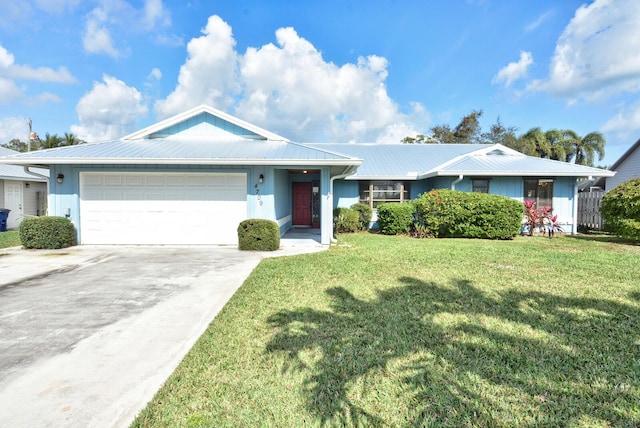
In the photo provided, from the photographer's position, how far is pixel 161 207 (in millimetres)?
A: 10117

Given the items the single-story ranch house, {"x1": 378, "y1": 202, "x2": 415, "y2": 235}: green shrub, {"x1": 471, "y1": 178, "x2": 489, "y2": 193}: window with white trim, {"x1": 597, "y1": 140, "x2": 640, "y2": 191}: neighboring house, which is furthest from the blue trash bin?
{"x1": 597, "y1": 140, "x2": 640, "y2": 191}: neighboring house

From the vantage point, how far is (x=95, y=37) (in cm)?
1346

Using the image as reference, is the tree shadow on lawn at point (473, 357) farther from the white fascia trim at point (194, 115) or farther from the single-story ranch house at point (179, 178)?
the white fascia trim at point (194, 115)

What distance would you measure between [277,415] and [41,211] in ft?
71.1

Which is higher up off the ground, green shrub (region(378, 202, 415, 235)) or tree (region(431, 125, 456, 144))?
tree (region(431, 125, 456, 144))

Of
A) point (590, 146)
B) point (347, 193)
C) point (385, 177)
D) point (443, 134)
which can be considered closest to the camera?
point (385, 177)

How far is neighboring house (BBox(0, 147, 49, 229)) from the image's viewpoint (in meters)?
15.1

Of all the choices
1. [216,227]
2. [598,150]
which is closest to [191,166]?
[216,227]

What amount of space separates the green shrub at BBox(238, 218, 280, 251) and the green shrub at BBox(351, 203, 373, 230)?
5975 mm

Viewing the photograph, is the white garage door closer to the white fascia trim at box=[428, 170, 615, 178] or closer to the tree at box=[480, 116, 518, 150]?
the white fascia trim at box=[428, 170, 615, 178]

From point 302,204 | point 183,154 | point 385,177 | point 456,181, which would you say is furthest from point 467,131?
point 183,154

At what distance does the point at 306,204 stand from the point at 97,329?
43.5ft

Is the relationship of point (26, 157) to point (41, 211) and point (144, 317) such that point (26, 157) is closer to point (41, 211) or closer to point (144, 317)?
point (144, 317)

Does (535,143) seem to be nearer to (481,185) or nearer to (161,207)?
(481,185)
